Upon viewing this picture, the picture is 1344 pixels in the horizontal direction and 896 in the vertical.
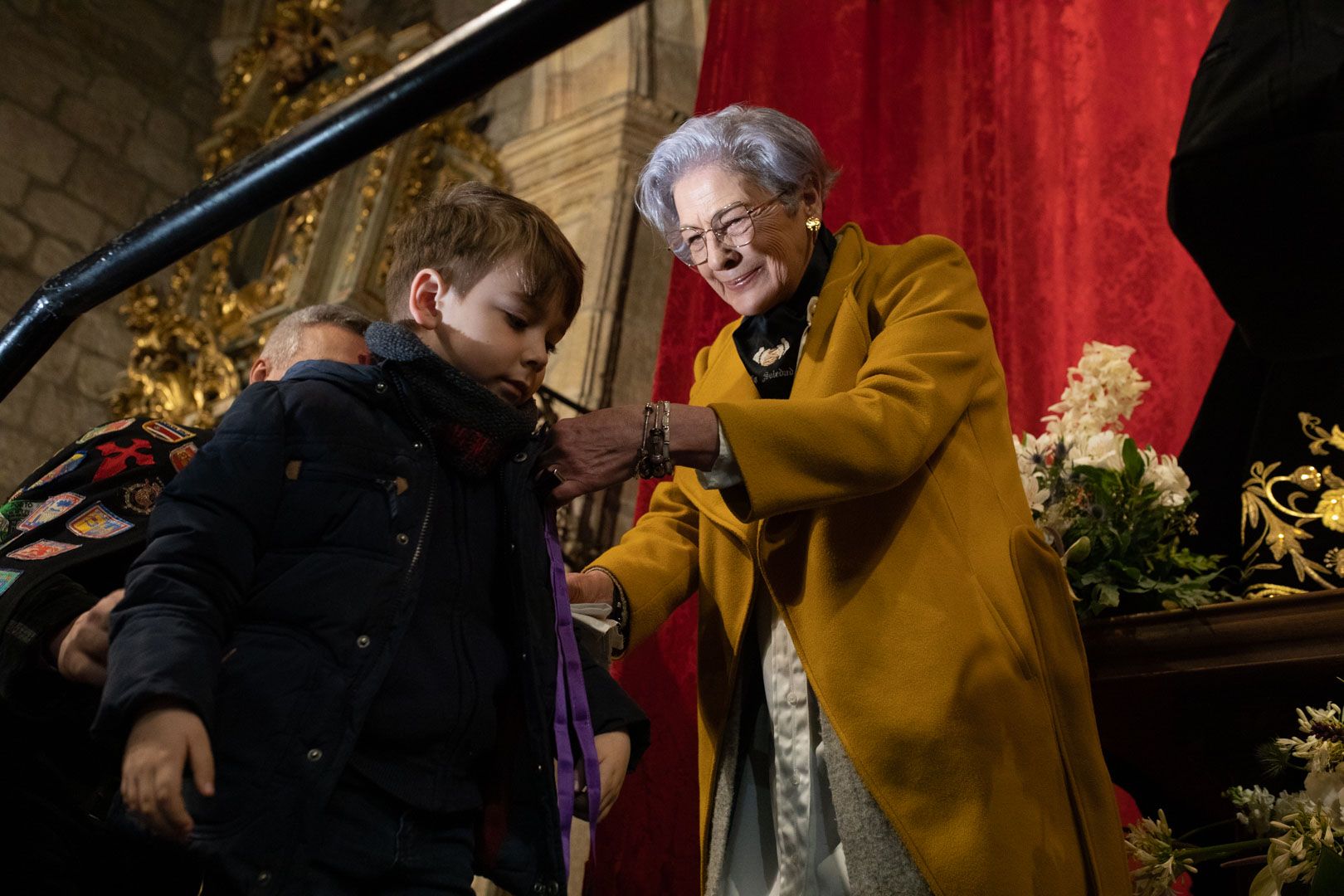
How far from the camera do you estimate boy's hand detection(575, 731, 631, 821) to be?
126cm

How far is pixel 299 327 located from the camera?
1.90 metres

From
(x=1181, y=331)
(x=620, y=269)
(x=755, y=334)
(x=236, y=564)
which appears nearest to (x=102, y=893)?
(x=236, y=564)

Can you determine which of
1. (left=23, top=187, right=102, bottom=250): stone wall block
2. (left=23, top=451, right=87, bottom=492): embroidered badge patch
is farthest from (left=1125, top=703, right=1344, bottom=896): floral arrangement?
(left=23, top=187, right=102, bottom=250): stone wall block

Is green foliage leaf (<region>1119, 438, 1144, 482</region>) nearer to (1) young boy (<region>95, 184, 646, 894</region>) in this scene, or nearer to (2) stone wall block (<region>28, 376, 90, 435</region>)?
(1) young boy (<region>95, 184, 646, 894</region>)

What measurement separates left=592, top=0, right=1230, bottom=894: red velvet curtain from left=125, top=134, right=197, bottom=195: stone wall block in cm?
403

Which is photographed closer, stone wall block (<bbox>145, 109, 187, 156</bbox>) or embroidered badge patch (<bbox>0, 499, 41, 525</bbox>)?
embroidered badge patch (<bbox>0, 499, 41, 525</bbox>)

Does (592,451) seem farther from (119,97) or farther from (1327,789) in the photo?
(119,97)

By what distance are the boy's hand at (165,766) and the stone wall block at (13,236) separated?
5628 mm

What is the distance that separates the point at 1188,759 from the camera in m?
1.86

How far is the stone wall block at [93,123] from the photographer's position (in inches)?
245

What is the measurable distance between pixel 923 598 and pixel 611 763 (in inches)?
16.4

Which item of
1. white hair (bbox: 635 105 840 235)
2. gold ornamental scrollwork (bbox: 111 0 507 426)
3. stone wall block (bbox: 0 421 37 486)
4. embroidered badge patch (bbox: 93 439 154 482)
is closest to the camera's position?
embroidered badge patch (bbox: 93 439 154 482)

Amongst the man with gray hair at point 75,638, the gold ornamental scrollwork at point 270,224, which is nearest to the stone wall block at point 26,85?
the gold ornamental scrollwork at point 270,224

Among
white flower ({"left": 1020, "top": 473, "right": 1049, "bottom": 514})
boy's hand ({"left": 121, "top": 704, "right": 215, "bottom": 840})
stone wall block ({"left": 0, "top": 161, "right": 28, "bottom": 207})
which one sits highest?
stone wall block ({"left": 0, "top": 161, "right": 28, "bottom": 207})
